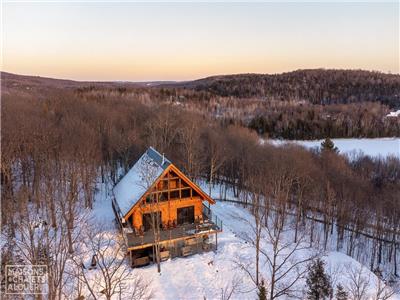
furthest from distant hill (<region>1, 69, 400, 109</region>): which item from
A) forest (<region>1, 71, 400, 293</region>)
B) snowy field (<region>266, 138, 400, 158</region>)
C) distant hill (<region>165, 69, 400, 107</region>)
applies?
forest (<region>1, 71, 400, 293</region>)

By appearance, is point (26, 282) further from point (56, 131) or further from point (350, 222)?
point (350, 222)

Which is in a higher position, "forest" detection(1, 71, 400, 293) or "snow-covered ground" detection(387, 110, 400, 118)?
"snow-covered ground" detection(387, 110, 400, 118)

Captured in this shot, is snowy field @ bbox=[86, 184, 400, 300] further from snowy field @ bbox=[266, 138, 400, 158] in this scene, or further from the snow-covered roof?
snowy field @ bbox=[266, 138, 400, 158]

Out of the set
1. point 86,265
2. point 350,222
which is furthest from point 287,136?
point 86,265

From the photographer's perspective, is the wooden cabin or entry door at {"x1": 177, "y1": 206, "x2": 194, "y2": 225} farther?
entry door at {"x1": 177, "y1": 206, "x2": 194, "y2": 225}

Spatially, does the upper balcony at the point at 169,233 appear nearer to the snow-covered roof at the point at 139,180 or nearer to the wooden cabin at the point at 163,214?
the wooden cabin at the point at 163,214

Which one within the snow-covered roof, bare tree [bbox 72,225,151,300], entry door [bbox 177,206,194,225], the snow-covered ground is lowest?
bare tree [bbox 72,225,151,300]

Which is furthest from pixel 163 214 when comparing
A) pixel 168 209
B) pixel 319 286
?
pixel 319 286
